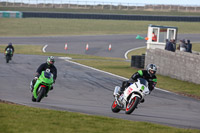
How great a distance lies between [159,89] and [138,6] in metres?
74.1

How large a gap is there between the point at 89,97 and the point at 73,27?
51.8 metres

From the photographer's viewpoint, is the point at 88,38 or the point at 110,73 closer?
the point at 110,73

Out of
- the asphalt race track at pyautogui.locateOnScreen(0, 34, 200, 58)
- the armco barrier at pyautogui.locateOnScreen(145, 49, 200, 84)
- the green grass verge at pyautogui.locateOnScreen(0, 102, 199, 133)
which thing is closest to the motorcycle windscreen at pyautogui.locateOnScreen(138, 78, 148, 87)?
the green grass verge at pyautogui.locateOnScreen(0, 102, 199, 133)

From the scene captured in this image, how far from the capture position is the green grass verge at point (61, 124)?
8836mm

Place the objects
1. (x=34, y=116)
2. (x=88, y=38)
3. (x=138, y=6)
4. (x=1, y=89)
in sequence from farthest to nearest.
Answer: (x=138, y=6), (x=88, y=38), (x=1, y=89), (x=34, y=116)

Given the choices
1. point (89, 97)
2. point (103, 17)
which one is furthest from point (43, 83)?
point (103, 17)

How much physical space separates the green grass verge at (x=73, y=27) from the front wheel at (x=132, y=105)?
50.0m

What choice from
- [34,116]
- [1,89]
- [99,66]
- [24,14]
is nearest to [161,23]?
[24,14]

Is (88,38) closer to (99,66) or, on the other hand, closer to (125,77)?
(99,66)

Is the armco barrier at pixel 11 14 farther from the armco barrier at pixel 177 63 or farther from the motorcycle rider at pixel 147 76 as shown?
the motorcycle rider at pixel 147 76

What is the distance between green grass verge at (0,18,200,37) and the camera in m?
63.4

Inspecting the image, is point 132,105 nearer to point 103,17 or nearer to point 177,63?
point 177,63

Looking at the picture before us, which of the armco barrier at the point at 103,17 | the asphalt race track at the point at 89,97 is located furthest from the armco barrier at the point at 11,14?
the asphalt race track at the point at 89,97

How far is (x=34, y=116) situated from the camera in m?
10.3
